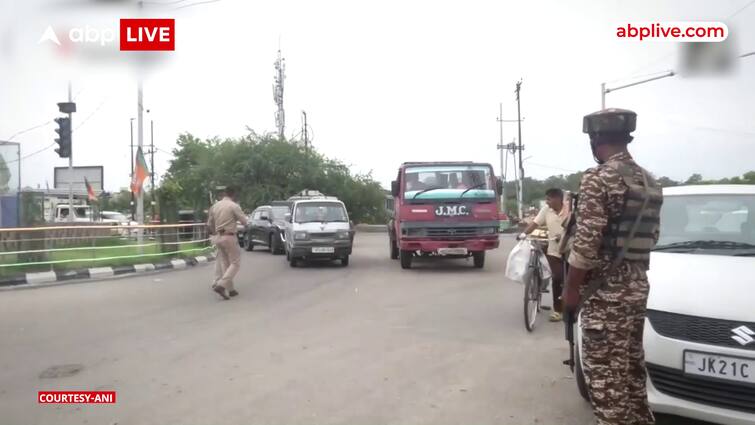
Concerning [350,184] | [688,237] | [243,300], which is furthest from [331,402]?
[350,184]

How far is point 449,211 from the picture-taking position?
44.3 ft

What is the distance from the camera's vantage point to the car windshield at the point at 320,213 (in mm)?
16031

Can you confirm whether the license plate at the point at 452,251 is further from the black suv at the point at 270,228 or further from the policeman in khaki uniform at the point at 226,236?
the black suv at the point at 270,228

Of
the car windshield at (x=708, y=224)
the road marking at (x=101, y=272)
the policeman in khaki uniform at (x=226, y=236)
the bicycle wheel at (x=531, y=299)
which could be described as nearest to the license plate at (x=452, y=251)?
the policeman in khaki uniform at (x=226, y=236)

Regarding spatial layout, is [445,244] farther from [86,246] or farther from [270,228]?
[270,228]

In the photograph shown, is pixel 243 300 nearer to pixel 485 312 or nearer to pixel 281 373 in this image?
pixel 485 312

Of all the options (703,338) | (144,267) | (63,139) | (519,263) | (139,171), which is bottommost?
(144,267)

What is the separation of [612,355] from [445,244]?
10435 mm

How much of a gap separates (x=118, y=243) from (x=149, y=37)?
8266 mm

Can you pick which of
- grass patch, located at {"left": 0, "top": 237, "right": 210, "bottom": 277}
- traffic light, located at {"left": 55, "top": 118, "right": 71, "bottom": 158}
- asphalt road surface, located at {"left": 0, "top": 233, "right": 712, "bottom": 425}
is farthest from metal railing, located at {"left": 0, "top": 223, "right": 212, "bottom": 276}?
traffic light, located at {"left": 55, "top": 118, "right": 71, "bottom": 158}

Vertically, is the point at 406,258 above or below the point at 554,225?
below

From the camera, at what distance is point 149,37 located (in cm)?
830

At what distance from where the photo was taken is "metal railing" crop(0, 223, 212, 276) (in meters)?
11.8

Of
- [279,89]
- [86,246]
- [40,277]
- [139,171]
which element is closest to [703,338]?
[40,277]
